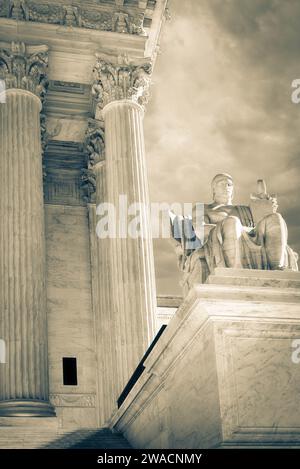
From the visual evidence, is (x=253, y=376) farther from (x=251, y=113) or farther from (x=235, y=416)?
(x=251, y=113)

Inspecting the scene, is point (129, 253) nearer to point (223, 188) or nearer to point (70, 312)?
point (70, 312)

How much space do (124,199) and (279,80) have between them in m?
24.4

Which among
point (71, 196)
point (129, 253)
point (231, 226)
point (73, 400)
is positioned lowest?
point (231, 226)

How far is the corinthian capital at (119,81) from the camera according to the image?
3391 cm

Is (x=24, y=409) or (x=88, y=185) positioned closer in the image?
(x=24, y=409)

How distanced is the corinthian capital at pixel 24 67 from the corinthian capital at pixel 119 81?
2.31 m

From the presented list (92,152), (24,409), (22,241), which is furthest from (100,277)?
(24,409)

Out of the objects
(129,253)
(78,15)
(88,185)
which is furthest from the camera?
(88,185)

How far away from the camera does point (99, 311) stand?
36969mm

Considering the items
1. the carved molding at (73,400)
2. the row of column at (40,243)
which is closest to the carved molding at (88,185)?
the row of column at (40,243)

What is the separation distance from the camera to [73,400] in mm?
36156

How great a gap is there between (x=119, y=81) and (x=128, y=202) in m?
5.58

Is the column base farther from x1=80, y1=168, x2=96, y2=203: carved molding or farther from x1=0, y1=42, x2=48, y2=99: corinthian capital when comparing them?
x1=80, y1=168, x2=96, y2=203: carved molding
